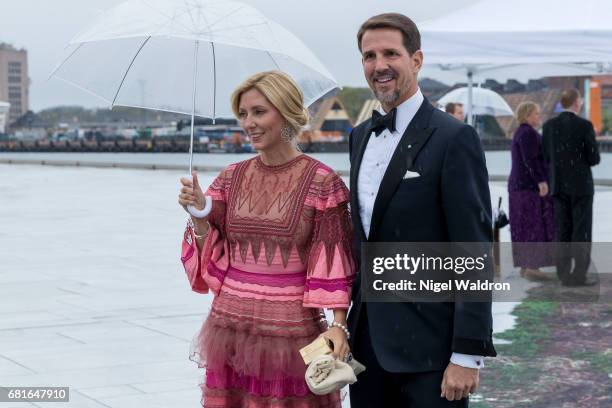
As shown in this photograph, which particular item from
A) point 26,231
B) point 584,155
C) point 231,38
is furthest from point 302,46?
point 26,231

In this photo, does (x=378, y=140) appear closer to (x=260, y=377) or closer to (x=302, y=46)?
(x=260, y=377)

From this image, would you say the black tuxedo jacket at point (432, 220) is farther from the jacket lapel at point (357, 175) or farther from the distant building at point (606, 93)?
the distant building at point (606, 93)

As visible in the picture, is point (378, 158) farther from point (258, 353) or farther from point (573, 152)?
point (573, 152)

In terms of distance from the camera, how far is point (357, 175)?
3.64 meters

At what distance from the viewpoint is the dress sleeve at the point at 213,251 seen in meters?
3.93

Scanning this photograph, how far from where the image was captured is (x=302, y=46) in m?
5.09

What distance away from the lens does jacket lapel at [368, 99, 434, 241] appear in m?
3.48

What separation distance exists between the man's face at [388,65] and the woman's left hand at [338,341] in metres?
0.74

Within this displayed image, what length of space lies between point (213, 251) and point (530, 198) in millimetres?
7536

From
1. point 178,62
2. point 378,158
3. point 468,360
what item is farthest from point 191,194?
point 178,62

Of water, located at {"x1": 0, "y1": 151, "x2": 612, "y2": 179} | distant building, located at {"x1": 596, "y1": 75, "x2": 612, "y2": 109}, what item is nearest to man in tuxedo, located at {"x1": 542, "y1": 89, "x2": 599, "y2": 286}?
water, located at {"x1": 0, "y1": 151, "x2": 612, "y2": 179}

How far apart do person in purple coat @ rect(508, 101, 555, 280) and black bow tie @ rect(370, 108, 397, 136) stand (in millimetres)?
7403

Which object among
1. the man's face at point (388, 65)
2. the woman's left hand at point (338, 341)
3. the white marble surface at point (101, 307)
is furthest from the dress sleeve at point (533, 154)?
the woman's left hand at point (338, 341)

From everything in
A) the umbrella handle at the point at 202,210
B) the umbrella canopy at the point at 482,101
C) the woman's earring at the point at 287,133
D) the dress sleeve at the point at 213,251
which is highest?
the umbrella canopy at the point at 482,101
